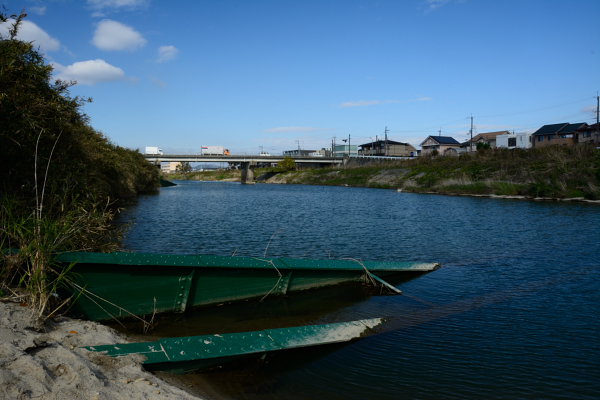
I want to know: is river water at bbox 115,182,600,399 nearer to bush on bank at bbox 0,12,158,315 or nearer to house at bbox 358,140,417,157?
bush on bank at bbox 0,12,158,315

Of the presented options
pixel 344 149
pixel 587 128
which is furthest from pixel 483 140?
pixel 344 149

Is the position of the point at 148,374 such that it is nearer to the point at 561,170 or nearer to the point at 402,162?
the point at 561,170

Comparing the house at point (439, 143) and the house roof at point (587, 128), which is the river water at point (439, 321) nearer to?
the house roof at point (587, 128)

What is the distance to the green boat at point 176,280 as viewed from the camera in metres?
7.00

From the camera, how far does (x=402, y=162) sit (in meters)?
81.6

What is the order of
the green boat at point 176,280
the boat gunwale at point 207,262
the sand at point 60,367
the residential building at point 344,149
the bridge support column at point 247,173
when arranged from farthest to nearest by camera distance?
the residential building at point 344,149 < the bridge support column at point 247,173 < the green boat at point 176,280 < the boat gunwale at point 207,262 < the sand at point 60,367

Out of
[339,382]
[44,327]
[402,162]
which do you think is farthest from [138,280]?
[402,162]

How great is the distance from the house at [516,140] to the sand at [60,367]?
3856 inches

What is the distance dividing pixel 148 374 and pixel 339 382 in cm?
271

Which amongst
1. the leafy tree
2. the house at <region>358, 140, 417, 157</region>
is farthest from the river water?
the house at <region>358, 140, 417, 157</region>

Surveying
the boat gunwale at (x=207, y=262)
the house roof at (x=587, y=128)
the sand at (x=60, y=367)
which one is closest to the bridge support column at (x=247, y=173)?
the house roof at (x=587, y=128)

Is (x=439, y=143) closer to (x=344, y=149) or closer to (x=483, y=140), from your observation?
(x=483, y=140)

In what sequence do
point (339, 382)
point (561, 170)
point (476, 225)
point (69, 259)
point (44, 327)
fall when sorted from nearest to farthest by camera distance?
point (44, 327) → point (339, 382) → point (69, 259) → point (476, 225) → point (561, 170)

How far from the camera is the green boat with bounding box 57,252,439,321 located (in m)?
7.00
